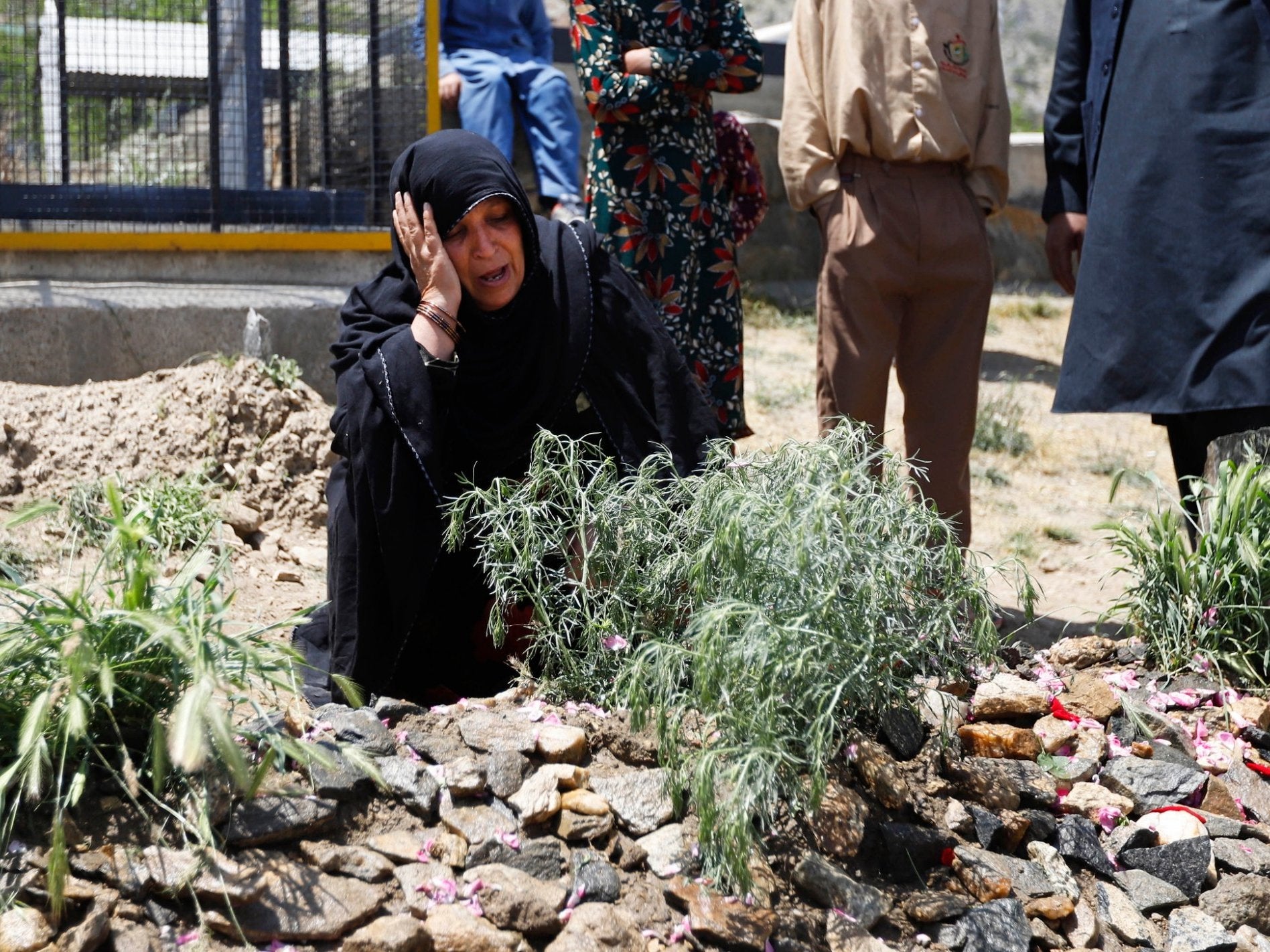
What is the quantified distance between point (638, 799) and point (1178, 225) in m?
2.11

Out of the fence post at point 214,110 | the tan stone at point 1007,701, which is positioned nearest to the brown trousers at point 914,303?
the tan stone at point 1007,701

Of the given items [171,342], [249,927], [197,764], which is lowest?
[249,927]

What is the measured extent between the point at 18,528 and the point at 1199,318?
3205 millimetres

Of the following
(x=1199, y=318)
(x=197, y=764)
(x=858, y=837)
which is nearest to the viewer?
(x=197, y=764)

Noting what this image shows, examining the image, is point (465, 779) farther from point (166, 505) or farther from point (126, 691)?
point (166, 505)

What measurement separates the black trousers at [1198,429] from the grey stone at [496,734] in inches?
69.4

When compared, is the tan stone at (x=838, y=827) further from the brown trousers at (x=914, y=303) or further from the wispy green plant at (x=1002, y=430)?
the wispy green plant at (x=1002, y=430)

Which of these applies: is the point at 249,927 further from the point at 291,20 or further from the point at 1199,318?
the point at 291,20

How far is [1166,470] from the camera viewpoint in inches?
232

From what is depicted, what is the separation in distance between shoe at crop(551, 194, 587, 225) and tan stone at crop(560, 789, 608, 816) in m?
3.31

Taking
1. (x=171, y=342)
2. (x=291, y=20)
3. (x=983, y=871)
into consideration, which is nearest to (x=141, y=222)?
(x=171, y=342)

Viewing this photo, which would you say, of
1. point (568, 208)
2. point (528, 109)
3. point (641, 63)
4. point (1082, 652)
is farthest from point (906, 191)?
point (528, 109)

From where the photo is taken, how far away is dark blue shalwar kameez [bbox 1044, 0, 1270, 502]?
129 inches

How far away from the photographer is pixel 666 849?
2.12 metres
